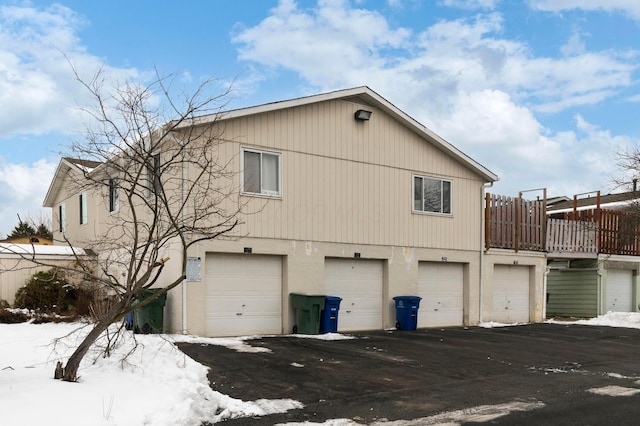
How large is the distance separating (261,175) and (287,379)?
21.9 ft

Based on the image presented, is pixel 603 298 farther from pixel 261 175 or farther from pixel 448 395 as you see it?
pixel 448 395

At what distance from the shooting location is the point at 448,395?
8656 millimetres

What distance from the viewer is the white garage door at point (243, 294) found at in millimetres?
14180

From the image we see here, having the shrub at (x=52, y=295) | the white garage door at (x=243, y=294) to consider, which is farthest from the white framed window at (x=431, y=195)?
the shrub at (x=52, y=295)

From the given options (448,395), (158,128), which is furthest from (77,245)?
(448,395)

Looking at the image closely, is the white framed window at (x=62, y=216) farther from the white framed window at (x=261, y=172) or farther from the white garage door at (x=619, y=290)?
the white garage door at (x=619, y=290)

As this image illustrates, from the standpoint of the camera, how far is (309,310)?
14.7 meters

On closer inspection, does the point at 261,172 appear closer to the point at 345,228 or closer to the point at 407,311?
the point at 345,228

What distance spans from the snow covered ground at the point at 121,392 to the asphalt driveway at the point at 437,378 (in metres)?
0.47

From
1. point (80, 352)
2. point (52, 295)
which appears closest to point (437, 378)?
point (80, 352)

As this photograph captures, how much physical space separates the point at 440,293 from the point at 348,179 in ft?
16.4

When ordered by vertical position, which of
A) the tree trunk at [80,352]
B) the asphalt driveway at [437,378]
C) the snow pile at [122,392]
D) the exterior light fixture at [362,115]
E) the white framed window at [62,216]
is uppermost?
the exterior light fixture at [362,115]

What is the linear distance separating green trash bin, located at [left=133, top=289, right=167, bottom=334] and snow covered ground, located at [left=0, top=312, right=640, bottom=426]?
322 cm

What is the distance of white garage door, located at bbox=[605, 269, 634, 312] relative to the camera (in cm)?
2377
